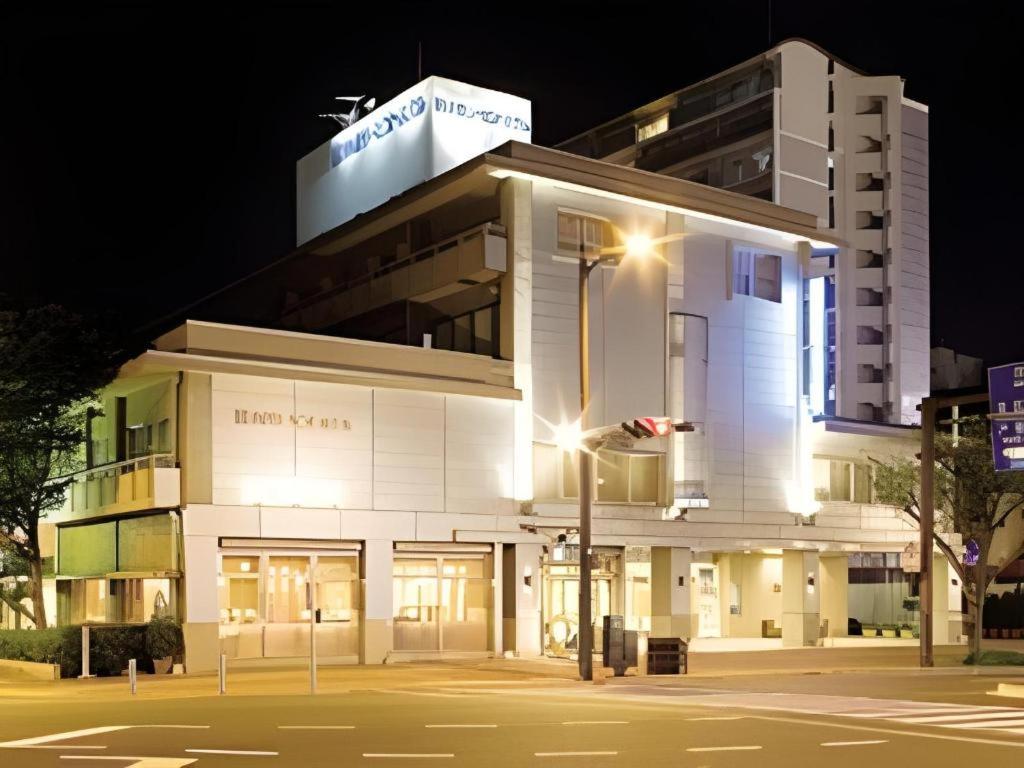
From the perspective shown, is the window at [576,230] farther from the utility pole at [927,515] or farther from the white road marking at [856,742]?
the white road marking at [856,742]

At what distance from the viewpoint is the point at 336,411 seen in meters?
35.8

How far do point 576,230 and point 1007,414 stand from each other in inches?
601

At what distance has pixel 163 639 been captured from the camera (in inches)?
1271

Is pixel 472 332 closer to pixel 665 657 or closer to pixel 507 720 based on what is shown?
pixel 665 657

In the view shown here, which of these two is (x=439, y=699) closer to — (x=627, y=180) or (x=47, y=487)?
(x=47, y=487)

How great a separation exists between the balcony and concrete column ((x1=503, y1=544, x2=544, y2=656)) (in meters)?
10.4

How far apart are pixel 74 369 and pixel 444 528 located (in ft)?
36.0

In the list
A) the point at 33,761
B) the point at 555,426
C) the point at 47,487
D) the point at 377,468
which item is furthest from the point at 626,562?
the point at 33,761

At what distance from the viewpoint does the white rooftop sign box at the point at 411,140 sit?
171 feet

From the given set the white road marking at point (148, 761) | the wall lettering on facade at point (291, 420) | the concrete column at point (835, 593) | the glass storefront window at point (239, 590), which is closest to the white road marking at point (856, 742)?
the white road marking at point (148, 761)

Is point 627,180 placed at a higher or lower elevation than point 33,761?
higher

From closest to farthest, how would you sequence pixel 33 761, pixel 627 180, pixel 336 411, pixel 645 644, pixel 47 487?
1. pixel 33 761
2. pixel 645 644
3. pixel 336 411
4. pixel 47 487
5. pixel 627 180

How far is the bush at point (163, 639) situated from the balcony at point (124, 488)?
293 cm

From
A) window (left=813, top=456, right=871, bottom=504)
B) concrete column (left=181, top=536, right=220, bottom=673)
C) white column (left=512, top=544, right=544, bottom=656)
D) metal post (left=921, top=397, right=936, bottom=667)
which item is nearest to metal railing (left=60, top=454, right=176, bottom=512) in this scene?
concrete column (left=181, top=536, right=220, bottom=673)
